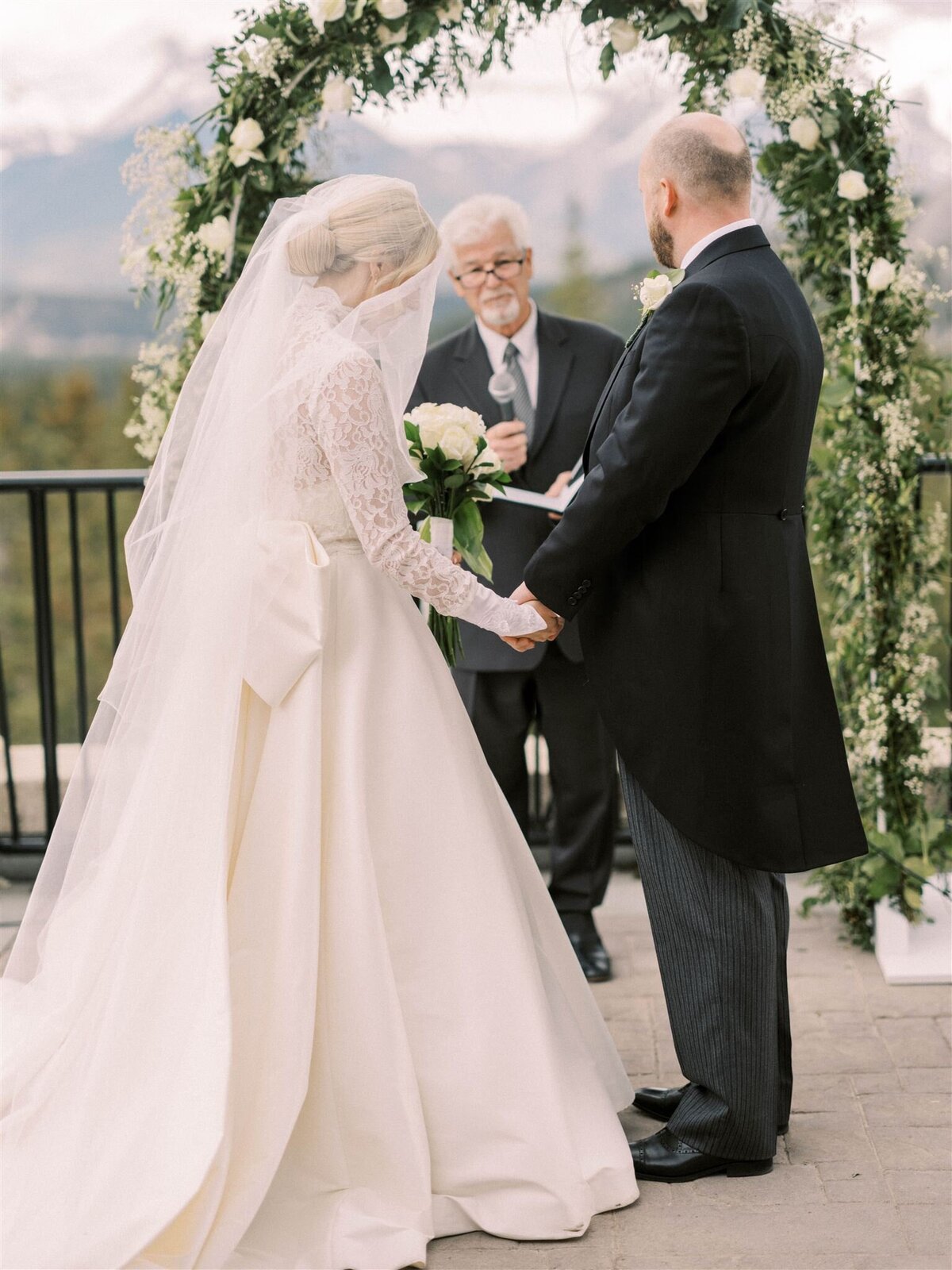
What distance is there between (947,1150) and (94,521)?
1998 cm

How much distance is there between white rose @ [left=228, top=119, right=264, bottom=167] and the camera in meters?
3.53

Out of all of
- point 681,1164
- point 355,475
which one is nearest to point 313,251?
point 355,475

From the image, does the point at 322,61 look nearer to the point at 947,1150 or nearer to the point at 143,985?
the point at 143,985

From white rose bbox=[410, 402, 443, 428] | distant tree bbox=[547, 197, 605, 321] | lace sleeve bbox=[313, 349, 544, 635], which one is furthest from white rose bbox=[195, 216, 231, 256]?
distant tree bbox=[547, 197, 605, 321]

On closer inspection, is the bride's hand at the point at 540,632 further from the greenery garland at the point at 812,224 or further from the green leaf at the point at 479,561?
the greenery garland at the point at 812,224

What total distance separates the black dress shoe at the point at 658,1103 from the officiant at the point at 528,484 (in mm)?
747

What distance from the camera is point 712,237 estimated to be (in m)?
2.50

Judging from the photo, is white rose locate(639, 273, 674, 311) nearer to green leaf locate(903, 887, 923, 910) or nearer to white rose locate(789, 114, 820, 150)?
white rose locate(789, 114, 820, 150)

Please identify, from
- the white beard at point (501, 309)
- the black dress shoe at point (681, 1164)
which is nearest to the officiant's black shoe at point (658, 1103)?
the black dress shoe at point (681, 1164)

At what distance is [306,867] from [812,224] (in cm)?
243

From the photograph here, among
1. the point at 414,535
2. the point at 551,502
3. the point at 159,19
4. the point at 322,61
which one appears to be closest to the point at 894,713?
the point at 551,502

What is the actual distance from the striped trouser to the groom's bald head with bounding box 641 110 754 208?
1167 mm

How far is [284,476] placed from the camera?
8.29 feet

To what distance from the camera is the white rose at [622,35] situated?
3.52 m
